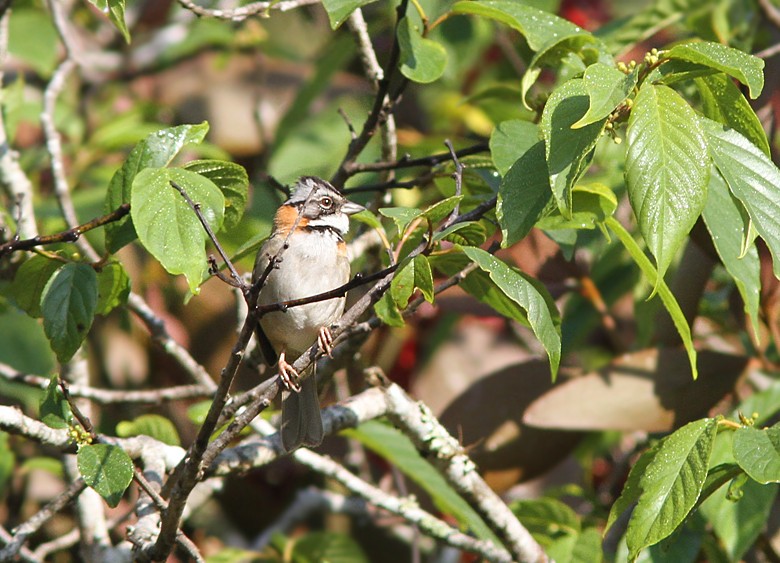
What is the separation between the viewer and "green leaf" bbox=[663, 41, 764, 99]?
1788mm

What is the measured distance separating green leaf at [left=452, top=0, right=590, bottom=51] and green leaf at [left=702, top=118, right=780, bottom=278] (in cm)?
56

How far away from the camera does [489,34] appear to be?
444 cm

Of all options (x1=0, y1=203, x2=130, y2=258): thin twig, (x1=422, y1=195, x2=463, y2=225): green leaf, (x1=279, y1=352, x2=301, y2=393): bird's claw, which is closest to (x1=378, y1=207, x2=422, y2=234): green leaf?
(x1=422, y1=195, x2=463, y2=225): green leaf

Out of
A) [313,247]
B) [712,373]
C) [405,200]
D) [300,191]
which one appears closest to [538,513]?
[712,373]

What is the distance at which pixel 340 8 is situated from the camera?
87.2 inches

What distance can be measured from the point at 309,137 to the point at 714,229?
2.73 meters

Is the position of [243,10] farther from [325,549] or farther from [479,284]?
[325,549]

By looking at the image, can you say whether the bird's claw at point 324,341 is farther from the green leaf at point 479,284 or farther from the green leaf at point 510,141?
the green leaf at point 510,141

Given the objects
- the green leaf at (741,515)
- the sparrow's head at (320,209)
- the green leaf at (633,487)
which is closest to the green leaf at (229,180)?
the sparrow's head at (320,209)

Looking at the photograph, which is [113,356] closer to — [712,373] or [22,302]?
[22,302]

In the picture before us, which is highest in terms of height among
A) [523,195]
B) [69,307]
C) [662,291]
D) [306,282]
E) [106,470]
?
[523,195]

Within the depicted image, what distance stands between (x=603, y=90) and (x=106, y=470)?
1224mm

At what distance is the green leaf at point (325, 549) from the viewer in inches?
137

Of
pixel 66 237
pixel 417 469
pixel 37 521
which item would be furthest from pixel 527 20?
pixel 37 521
